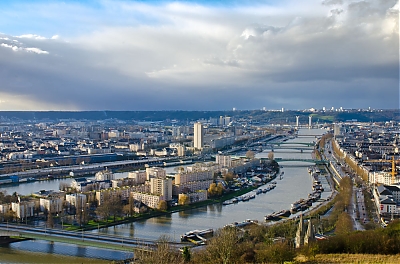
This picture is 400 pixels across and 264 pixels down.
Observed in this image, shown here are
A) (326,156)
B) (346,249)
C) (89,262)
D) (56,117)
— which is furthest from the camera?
(56,117)

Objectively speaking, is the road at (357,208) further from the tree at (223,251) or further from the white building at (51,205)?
the white building at (51,205)

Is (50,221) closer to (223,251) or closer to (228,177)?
(223,251)

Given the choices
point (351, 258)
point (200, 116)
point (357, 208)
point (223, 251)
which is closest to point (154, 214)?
point (357, 208)

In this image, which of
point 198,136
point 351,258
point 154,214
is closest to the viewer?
point 351,258

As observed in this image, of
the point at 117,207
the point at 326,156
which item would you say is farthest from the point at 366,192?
the point at 326,156

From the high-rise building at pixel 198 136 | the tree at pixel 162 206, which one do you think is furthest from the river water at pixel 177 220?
the high-rise building at pixel 198 136

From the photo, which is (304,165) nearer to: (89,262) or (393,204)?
(393,204)
